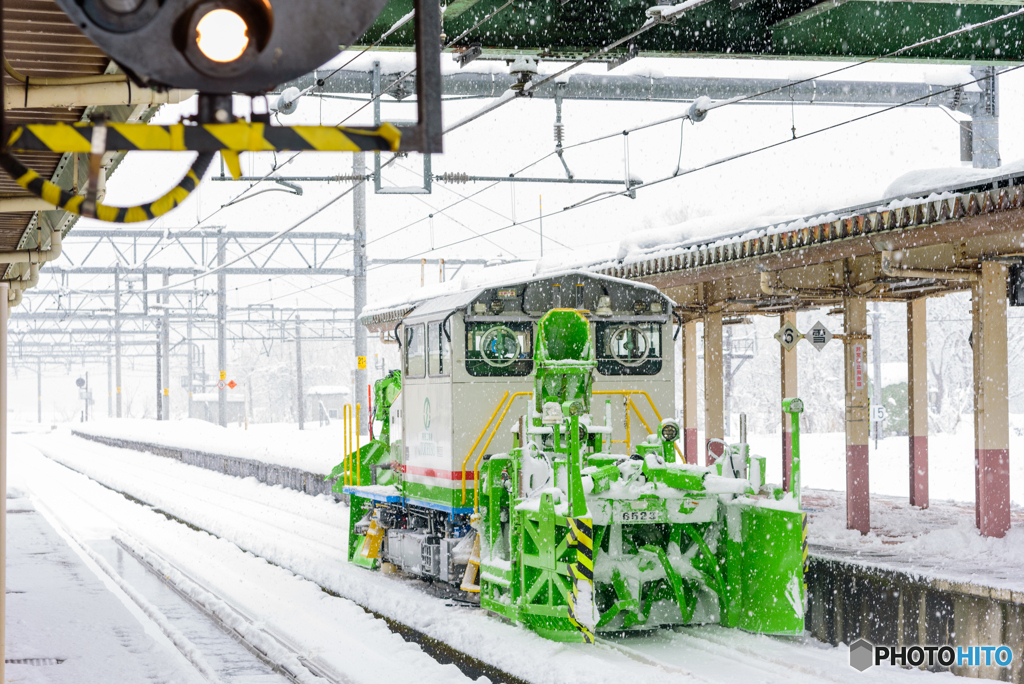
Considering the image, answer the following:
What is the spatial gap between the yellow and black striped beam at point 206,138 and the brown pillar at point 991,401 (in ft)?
37.3

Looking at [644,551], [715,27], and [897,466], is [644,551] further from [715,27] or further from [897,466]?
[897,466]

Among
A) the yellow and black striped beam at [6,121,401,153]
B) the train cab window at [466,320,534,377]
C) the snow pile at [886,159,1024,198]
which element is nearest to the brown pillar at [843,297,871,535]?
the snow pile at [886,159,1024,198]

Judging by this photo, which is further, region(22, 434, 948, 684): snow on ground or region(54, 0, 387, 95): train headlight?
region(22, 434, 948, 684): snow on ground

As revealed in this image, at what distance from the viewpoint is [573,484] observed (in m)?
9.37

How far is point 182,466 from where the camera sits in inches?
1407

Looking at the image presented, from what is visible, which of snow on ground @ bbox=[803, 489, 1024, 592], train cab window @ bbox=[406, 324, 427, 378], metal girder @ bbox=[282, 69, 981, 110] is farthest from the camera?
metal girder @ bbox=[282, 69, 981, 110]

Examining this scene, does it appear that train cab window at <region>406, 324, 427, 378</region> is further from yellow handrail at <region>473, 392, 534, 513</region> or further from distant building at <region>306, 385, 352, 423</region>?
distant building at <region>306, 385, 352, 423</region>

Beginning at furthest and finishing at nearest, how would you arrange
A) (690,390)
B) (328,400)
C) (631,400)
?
(328,400) < (690,390) < (631,400)

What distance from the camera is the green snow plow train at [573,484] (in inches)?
374

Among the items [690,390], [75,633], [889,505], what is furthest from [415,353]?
[889,505]

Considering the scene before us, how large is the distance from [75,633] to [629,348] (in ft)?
22.0

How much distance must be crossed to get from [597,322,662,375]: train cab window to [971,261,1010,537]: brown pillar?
3.81 metres

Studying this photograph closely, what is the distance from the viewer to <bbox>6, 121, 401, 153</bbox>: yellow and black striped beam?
8.42ft

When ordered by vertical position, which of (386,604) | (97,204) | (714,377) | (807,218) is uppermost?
(807,218)
